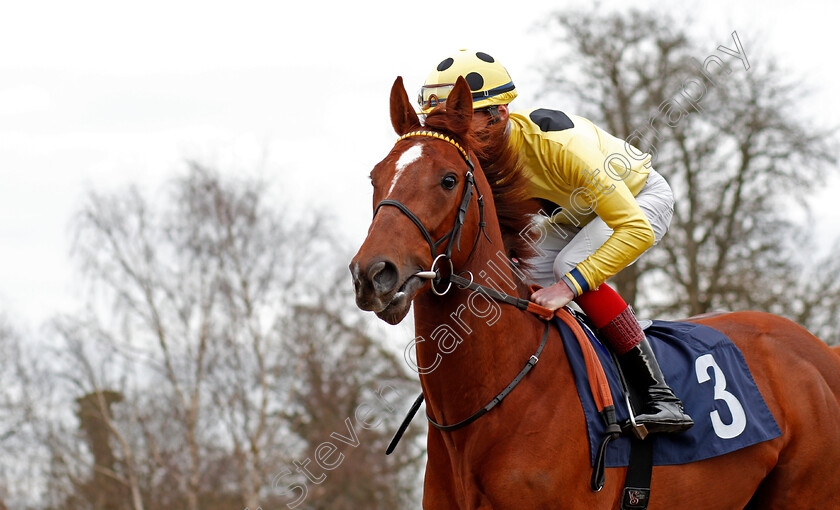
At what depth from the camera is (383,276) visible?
330cm

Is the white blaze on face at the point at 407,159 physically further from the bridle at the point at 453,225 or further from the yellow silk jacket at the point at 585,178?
the yellow silk jacket at the point at 585,178

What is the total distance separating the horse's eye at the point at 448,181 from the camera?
3689 mm

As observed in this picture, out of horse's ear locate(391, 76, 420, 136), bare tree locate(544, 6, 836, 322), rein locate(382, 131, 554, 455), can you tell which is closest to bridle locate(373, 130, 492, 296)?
rein locate(382, 131, 554, 455)

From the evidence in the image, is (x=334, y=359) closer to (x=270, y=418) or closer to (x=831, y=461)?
(x=270, y=418)

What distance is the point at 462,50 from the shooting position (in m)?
4.55

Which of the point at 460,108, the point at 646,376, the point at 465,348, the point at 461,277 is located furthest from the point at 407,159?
the point at 646,376

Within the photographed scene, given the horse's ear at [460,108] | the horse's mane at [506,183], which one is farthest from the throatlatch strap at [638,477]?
the horse's ear at [460,108]

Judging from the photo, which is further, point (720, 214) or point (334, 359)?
point (334, 359)

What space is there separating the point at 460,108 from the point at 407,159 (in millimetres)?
468

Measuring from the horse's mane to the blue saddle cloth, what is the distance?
47cm

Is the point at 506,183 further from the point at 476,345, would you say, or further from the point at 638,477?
the point at 638,477

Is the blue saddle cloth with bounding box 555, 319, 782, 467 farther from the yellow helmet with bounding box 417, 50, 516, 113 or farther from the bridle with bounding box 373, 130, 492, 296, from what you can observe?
the yellow helmet with bounding box 417, 50, 516, 113

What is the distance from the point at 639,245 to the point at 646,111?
51.2 feet

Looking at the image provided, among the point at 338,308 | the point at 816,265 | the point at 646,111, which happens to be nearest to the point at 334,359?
the point at 338,308
